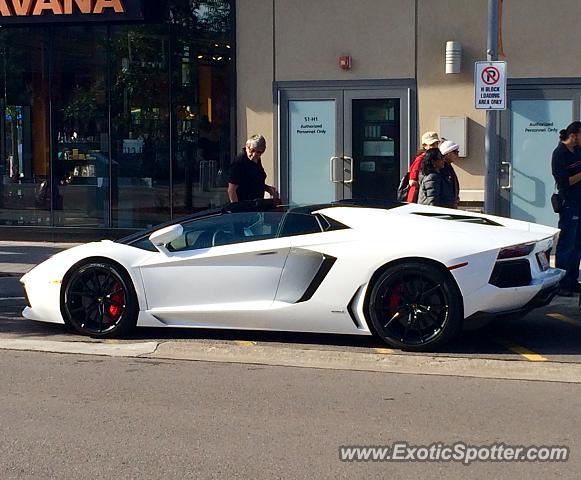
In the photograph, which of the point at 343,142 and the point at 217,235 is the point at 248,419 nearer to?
the point at 217,235

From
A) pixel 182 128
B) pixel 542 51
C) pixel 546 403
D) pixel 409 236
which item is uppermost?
pixel 542 51

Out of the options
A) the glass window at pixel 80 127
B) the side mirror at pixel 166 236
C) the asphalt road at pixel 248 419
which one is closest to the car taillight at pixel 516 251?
the asphalt road at pixel 248 419

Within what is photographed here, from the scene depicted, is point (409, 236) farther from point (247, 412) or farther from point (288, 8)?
point (288, 8)

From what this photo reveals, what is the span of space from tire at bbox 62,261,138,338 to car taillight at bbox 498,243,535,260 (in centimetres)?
306

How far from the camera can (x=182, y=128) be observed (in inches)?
582

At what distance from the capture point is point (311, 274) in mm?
7891

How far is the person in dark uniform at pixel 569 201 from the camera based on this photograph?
10.3 metres

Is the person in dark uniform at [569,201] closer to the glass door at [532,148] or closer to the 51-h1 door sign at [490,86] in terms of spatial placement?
the 51-h1 door sign at [490,86]

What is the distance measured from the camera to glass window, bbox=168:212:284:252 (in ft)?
26.8

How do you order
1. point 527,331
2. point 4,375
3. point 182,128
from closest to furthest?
point 4,375 < point 527,331 < point 182,128

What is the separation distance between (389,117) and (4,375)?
8.37 metres

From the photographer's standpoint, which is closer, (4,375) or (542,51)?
(4,375)

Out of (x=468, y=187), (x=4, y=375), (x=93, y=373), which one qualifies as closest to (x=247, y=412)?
(x=93, y=373)

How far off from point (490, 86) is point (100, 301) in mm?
5040
